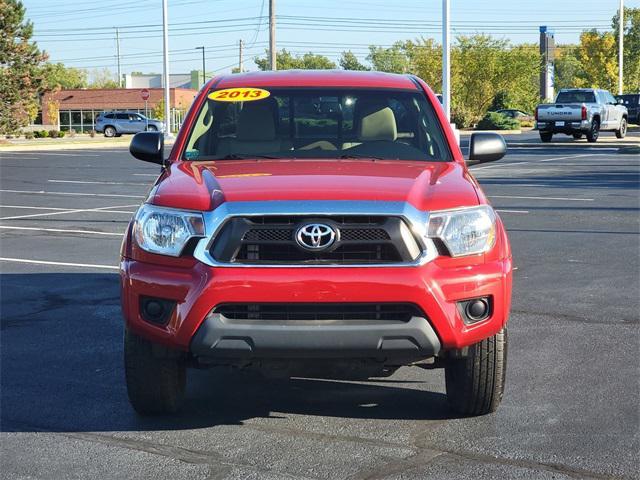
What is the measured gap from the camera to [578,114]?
3700cm

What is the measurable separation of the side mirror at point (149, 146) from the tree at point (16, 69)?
5018 centimetres

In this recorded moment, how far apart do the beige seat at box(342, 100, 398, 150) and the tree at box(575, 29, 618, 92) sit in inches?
2879

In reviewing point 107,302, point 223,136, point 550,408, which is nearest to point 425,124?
point 223,136

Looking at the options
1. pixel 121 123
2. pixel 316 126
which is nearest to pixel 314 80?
pixel 316 126

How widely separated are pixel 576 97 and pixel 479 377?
34.9 m

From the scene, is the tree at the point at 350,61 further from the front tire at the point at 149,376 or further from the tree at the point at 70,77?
the front tire at the point at 149,376

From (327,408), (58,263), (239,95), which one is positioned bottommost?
(327,408)

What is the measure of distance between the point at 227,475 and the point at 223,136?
2516 millimetres

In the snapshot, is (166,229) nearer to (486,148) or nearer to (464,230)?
(464,230)

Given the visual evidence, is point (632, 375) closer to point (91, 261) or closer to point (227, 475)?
point (227, 475)

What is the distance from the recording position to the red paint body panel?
469cm

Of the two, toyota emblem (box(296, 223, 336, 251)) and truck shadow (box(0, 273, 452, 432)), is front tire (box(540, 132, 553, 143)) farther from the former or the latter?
toyota emblem (box(296, 223, 336, 251))

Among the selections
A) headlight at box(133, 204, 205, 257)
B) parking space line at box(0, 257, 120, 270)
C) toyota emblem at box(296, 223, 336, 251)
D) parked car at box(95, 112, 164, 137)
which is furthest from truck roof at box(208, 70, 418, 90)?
parked car at box(95, 112, 164, 137)

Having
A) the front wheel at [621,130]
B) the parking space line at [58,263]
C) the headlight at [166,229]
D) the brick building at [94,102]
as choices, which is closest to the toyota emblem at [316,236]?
the headlight at [166,229]
